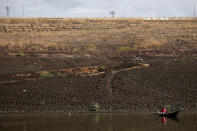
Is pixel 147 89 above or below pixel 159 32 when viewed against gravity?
below

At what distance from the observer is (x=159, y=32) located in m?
60.5

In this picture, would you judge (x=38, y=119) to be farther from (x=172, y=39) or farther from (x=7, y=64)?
(x=172, y=39)

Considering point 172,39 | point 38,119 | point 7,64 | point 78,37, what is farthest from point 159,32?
point 38,119

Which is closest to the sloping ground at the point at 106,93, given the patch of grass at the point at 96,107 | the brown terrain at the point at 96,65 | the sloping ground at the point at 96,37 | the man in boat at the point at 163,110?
the brown terrain at the point at 96,65

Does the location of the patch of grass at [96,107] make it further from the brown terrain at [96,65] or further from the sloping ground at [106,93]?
the sloping ground at [106,93]

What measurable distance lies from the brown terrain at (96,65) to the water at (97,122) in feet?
5.61

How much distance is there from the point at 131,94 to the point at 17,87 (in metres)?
9.69

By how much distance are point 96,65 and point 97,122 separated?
1834 cm

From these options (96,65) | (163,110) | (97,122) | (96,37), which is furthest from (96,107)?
(96,37)

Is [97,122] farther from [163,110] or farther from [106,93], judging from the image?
[106,93]

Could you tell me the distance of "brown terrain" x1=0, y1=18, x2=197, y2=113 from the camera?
3281cm

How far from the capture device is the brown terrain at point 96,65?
32812 millimetres

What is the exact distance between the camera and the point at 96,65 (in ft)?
147

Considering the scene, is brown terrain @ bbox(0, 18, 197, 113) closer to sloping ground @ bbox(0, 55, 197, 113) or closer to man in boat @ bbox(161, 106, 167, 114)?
sloping ground @ bbox(0, 55, 197, 113)
